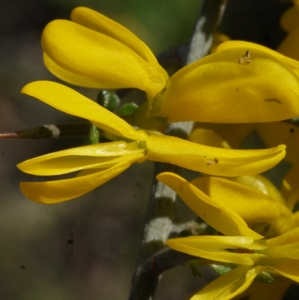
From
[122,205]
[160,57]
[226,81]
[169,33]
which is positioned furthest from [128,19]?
[226,81]

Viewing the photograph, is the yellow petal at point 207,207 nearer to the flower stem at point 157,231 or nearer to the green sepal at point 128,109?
the flower stem at point 157,231

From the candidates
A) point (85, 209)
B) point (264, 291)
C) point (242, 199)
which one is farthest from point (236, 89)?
point (85, 209)

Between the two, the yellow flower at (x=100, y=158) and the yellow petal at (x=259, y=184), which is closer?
the yellow flower at (x=100, y=158)

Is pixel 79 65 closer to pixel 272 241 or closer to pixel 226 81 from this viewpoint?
pixel 226 81

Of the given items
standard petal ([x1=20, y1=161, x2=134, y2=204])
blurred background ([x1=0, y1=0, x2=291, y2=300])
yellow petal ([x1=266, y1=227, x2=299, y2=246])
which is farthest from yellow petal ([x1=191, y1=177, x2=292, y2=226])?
blurred background ([x1=0, y1=0, x2=291, y2=300])

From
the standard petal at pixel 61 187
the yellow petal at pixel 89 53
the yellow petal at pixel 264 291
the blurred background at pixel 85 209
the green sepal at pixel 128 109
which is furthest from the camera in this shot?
the blurred background at pixel 85 209

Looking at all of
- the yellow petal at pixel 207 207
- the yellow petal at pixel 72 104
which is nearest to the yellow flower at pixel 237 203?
the yellow petal at pixel 207 207

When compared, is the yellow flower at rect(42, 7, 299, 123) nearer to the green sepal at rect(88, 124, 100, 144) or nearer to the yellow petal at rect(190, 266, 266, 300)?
the green sepal at rect(88, 124, 100, 144)
